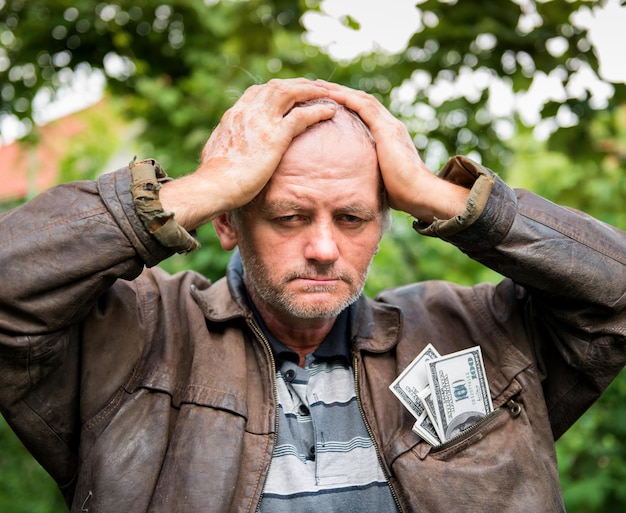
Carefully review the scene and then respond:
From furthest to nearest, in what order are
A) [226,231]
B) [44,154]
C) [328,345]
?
[44,154] < [226,231] < [328,345]

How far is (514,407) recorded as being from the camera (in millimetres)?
2271

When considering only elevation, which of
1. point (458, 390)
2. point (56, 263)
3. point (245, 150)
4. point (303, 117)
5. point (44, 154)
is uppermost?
point (303, 117)

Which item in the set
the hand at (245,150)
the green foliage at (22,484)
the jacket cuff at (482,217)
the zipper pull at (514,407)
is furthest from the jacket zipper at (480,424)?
the green foliage at (22,484)

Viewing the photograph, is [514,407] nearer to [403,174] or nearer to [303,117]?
[403,174]

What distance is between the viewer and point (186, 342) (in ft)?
7.51

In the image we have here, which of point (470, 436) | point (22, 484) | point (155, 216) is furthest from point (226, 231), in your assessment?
point (22, 484)

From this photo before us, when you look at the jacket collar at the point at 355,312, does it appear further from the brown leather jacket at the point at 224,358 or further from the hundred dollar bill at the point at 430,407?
the hundred dollar bill at the point at 430,407

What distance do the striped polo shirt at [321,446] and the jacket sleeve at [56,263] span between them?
2.05 ft

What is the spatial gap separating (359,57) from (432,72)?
75 cm

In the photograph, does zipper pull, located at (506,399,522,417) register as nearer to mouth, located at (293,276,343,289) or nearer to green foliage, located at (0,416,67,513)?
mouth, located at (293,276,343,289)

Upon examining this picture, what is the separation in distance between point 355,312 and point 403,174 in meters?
0.49

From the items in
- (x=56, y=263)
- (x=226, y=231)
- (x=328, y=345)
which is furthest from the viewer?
(x=226, y=231)

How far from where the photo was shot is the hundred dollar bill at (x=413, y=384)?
7.35 ft

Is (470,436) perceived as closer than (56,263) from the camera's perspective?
No
